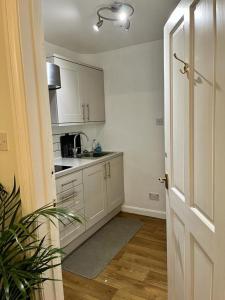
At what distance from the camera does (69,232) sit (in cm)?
228

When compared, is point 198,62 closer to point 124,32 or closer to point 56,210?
point 56,210

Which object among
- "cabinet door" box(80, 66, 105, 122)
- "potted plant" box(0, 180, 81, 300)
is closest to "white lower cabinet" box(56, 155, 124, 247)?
"cabinet door" box(80, 66, 105, 122)

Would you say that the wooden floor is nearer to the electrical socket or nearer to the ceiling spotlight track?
the electrical socket

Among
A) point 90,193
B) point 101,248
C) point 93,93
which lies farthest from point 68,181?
point 93,93

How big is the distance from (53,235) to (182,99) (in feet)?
3.34

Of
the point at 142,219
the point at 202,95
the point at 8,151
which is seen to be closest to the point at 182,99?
the point at 202,95

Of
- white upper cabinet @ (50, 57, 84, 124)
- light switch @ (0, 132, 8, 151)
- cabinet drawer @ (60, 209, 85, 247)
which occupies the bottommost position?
cabinet drawer @ (60, 209, 85, 247)

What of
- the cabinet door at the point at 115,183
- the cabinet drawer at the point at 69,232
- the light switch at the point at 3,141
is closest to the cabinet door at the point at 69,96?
the cabinet door at the point at 115,183

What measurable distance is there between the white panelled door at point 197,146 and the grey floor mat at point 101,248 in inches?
37.0

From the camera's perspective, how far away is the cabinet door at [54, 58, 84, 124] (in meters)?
2.55

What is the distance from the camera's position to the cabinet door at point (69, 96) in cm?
255

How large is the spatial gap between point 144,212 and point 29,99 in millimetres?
2553

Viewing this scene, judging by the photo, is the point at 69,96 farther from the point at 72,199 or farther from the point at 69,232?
the point at 69,232

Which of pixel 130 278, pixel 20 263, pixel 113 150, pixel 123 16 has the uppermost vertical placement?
pixel 123 16
